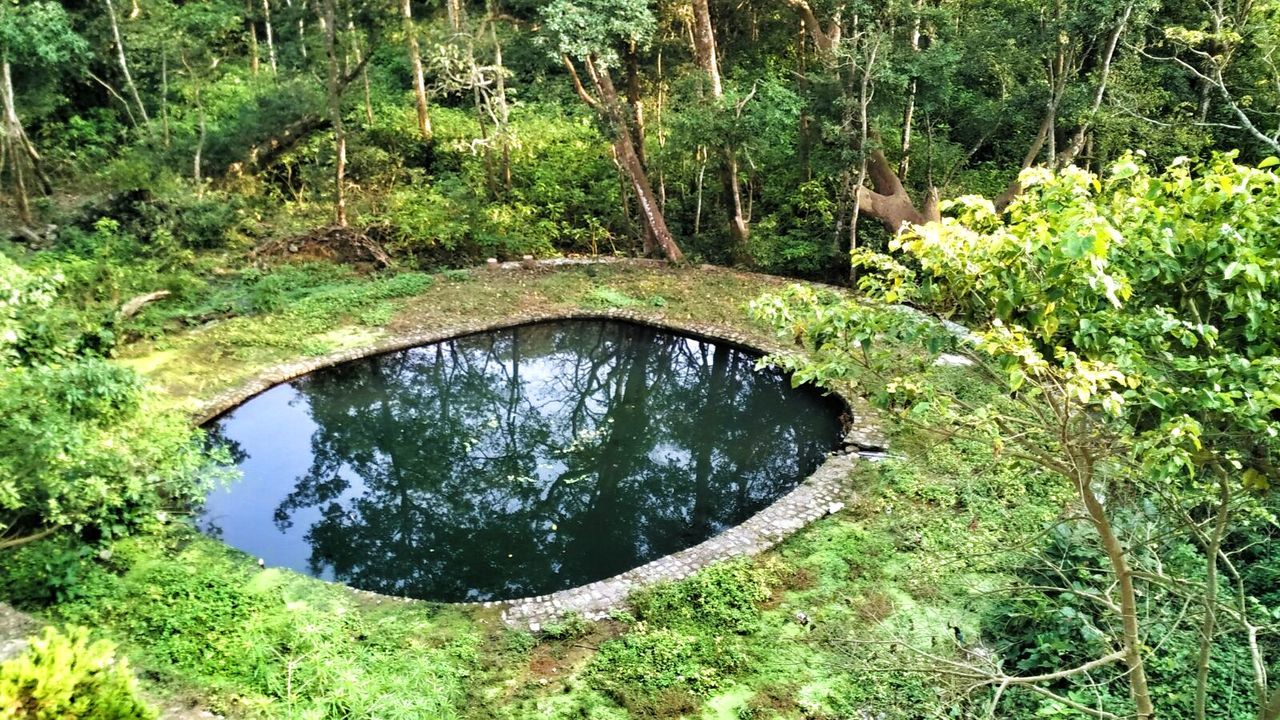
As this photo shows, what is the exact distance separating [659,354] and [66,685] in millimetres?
9166

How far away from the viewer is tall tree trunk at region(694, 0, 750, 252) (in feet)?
40.3

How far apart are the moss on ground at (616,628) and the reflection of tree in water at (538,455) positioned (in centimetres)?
105

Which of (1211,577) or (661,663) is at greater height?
(1211,577)

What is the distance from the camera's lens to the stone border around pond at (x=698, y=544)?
6.40 metres

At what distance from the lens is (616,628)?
6.18 m

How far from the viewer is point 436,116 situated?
18.1 metres

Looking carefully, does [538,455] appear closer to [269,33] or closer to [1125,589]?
[1125,589]

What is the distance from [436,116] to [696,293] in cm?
892

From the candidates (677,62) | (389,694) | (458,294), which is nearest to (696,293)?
(458,294)

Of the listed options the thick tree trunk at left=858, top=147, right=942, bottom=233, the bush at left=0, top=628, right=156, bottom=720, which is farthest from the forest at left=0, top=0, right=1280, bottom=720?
the thick tree trunk at left=858, top=147, right=942, bottom=233

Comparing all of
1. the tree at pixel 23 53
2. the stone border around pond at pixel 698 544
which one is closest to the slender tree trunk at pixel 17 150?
the tree at pixel 23 53

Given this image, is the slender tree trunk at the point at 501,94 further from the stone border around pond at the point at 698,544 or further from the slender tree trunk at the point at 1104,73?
the slender tree trunk at the point at 1104,73

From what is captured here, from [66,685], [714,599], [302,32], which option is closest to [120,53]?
[302,32]

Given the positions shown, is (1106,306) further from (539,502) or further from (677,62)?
(677,62)
